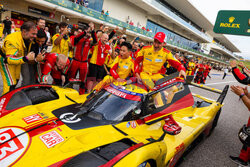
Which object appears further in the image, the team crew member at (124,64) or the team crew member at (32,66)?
the team crew member at (124,64)

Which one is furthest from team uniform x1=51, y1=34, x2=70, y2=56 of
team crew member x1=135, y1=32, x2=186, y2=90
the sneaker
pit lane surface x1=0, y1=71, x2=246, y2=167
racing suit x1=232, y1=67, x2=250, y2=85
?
the sneaker

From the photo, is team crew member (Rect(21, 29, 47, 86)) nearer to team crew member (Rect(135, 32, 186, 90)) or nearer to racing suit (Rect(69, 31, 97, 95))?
racing suit (Rect(69, 31, 97, 95))

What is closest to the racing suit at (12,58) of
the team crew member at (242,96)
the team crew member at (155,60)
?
the team crew member at (155,60)

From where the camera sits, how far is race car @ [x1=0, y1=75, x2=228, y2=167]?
1453 mm

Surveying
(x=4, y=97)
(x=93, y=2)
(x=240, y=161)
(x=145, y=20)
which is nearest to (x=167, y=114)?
(x=240, y=161)

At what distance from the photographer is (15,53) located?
9.22ft

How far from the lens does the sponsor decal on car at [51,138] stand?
5.13 feet

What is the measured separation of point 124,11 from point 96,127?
25.4 metres

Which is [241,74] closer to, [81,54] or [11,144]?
[81,54]

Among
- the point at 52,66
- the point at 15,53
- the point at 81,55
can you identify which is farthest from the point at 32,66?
the point at 81,55

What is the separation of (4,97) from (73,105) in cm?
95

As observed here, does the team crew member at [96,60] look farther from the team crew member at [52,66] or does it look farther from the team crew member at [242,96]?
the team crew member at [242,96]

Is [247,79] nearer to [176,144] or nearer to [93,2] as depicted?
[176,144]

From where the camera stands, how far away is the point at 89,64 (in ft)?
16.0
